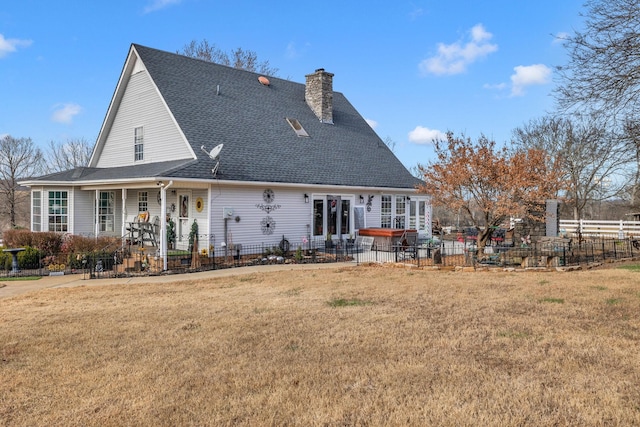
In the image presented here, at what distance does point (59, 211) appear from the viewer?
768 inches

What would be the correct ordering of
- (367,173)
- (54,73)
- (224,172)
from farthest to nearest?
(54,73) < (367,173) < (224,172)

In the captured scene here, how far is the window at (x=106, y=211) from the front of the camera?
66.1 feet

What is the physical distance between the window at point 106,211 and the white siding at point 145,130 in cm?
162

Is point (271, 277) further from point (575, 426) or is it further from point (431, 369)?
point (575, 426)

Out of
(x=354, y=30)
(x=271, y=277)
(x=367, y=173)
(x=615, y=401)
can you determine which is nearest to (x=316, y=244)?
(x=367, y=173)

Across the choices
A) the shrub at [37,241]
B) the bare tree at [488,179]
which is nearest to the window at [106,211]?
the shrub at [37,241]

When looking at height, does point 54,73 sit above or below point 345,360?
above

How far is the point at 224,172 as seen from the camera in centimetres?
1642

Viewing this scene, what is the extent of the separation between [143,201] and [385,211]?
11.7m

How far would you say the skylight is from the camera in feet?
71.7

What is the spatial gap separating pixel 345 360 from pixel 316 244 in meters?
14.2

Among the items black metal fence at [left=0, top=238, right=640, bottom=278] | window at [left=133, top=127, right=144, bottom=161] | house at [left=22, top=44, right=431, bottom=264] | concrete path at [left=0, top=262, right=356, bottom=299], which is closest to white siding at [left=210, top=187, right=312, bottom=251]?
house at [left=22, top=44, right=431, bottom=264]

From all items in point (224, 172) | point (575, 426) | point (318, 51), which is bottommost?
point (575, 426)

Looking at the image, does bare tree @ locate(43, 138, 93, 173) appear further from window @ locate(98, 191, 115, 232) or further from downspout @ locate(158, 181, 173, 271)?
downspout @ locate(158, 181, 173, 271)
